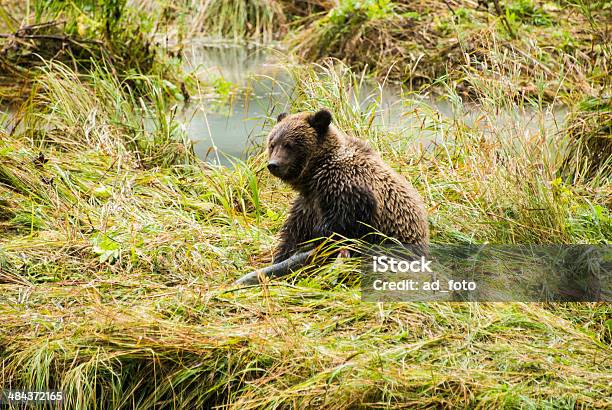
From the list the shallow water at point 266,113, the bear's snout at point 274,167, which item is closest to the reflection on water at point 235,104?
the shallow water at point 266,113

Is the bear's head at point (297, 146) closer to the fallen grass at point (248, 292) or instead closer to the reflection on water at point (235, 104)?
the fallen grass at point (248, 292)

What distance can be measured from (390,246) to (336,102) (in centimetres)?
209

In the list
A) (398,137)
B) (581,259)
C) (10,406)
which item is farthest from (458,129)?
(10,406)

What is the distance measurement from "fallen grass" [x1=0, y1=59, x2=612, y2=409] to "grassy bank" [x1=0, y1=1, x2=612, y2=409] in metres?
0.01

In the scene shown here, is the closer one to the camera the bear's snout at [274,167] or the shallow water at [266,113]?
the bear's snout at [274,167]

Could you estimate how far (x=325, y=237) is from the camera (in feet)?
17.6

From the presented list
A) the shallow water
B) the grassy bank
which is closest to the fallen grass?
the grassy bank

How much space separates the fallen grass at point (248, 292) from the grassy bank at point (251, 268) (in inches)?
0.5

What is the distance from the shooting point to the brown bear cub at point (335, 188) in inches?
213

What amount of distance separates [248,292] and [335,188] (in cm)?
79

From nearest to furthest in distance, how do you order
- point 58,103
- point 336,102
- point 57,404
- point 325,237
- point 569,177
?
point 57,404, point 325,237, point 569,177, point 336,102, point 58,103

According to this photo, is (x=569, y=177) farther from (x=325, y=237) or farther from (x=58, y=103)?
(x=58, y=103)

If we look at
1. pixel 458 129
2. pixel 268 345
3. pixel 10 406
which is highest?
pixel 458 129

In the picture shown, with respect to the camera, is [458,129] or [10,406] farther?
[458,129]
